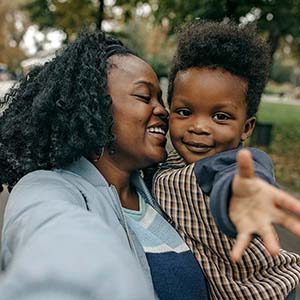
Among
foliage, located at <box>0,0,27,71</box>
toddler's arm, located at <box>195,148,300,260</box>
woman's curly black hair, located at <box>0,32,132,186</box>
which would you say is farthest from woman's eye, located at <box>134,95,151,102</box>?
foliage, located at <box>0,0,27,71</box>

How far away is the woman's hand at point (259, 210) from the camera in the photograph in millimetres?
1210

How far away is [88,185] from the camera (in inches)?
64.2

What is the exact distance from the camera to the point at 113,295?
1105 mm

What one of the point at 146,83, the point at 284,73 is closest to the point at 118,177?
the point at 146,83

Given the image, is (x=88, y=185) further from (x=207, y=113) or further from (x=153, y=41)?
(x=153, y=41)

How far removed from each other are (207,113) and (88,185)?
65cm

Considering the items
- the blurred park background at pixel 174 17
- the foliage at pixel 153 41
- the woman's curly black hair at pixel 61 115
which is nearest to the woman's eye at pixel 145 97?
→ the woman's curly black hair at pixel 61 115

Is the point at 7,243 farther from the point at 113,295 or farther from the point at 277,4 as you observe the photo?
the point at 277,4

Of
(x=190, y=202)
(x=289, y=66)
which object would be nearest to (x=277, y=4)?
(x=190, y=202)

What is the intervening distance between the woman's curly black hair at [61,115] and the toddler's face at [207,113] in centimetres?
32

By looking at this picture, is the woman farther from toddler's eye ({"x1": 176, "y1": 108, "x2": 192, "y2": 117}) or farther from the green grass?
the green grass

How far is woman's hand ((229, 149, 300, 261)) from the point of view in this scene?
3.97 ft

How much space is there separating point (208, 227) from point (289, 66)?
239 ft

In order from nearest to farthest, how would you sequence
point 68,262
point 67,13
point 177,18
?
point 68,262
point 177,18
point 67,13
